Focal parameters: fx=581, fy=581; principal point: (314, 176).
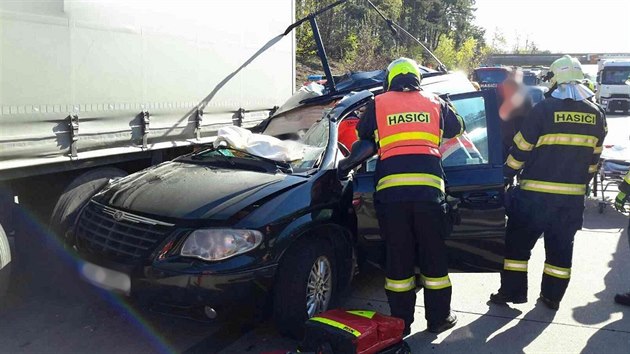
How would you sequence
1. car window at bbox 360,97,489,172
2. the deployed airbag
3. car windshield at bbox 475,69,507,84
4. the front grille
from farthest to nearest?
car windshield at bbox 475,69,507,84, the deployed airbag, car window at bbox 360,97,489,172, the front grille

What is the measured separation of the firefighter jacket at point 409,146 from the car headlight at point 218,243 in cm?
97

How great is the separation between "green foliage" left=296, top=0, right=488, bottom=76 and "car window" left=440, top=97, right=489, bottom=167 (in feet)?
36.2

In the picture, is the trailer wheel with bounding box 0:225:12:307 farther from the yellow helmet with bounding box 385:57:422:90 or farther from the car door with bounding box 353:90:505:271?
the yellow helmet with bounding box 385:57:422:90

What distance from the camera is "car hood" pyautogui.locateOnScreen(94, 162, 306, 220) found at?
3643 millimetres

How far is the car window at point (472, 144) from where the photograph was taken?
4289mm

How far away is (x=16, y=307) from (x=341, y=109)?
2.99 m

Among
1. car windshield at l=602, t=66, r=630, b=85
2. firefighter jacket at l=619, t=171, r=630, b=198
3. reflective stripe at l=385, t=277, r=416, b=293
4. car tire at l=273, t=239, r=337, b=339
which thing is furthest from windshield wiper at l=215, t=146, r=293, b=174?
car windshield at l=602, t=66, r=630, b=85

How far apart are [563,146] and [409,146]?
4.02ft

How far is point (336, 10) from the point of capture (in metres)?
28.5

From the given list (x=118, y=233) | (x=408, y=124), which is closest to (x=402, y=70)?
(x=408, y=124)

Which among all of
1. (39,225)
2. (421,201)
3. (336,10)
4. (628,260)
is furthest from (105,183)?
(336,10)

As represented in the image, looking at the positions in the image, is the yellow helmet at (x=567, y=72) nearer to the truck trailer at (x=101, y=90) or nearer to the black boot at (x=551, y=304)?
the black boot at (x=551, y=304)

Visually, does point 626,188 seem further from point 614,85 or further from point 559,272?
point 614,85

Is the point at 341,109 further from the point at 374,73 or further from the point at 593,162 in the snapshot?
the point at 374,73
